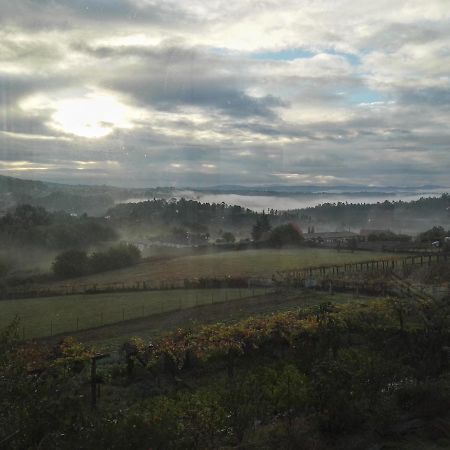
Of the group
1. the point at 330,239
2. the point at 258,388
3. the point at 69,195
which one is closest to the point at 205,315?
the point at 258,388

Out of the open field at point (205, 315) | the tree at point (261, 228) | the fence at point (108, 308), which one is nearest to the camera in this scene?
the open field at point (205, 315)

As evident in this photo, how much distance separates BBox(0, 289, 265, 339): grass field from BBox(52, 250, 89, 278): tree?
377 inches

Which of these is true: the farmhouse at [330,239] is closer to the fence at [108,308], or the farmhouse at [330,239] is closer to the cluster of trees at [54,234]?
the cluster of trees at [54,234]

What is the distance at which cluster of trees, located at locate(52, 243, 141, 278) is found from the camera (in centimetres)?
3653

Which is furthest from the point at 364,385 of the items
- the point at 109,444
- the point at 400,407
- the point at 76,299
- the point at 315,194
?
the point at 315,194

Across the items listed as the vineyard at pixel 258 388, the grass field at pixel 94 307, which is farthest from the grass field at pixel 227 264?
the vineyard at pixel 258 388

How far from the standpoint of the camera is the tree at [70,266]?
119 ft

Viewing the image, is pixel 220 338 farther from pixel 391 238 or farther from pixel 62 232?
pixel 62 232

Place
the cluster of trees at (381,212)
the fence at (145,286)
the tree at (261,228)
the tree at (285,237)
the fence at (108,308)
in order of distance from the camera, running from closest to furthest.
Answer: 1. the fence at (108,308)
2. the fence at (145,286)
3. the tree at (285,237)
4. the tree at (261,228)
5. the cluster of trees at (381,212)

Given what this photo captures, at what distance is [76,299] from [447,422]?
73.1ft

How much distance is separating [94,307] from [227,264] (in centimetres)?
1588

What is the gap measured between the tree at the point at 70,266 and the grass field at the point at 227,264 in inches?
56.5

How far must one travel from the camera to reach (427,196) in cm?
11738

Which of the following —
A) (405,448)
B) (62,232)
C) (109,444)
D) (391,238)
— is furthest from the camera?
(62,232)
